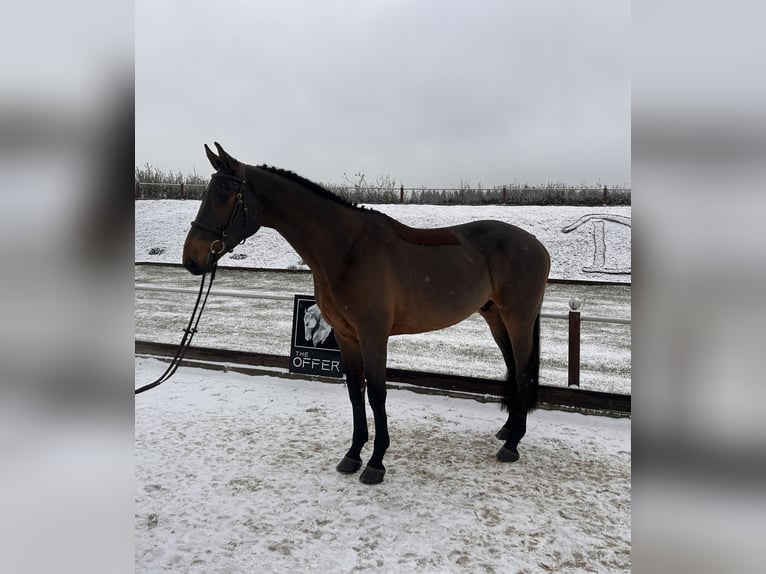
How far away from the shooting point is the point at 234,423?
3564mm

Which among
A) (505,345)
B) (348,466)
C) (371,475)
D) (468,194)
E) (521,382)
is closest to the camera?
(371,475)

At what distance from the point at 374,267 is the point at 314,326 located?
1945 millimetres

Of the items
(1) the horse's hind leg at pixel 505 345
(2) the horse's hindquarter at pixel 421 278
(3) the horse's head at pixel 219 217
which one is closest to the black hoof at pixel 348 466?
(2) the horse's hindquarter at pixel 421 278

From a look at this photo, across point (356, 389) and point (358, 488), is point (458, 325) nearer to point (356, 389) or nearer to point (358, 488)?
point (356, 389)

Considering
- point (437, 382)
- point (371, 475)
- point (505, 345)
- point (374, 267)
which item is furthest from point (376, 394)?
point (437, 382)

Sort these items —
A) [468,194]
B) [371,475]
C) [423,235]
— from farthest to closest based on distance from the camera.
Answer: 1. [468,194]
2. [423,235]
3. [371,475]

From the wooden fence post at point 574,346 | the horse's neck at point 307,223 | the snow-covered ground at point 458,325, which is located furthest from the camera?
the snow-covered ground at point 458,325

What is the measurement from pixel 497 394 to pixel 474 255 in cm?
143

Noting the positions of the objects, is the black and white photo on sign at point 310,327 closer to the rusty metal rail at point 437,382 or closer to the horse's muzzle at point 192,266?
the rusty metal rail at point 437,382

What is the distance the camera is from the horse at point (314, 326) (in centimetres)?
442

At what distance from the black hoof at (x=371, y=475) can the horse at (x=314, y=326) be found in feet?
6.13

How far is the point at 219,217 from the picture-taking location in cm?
240
